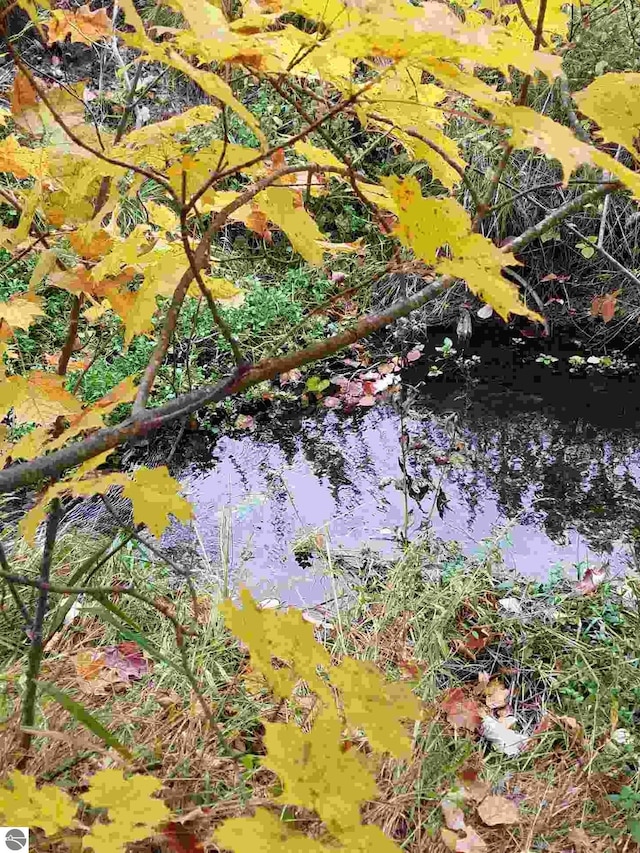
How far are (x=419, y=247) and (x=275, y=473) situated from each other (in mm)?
2088

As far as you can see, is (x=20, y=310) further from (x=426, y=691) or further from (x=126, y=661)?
(x=426, y=691)

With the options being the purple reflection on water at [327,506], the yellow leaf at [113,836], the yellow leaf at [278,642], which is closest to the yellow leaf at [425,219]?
the yellow leaf at [278,642]

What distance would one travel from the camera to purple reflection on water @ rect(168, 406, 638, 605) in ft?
7.09

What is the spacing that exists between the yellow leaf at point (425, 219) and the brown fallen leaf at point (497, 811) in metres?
1.17

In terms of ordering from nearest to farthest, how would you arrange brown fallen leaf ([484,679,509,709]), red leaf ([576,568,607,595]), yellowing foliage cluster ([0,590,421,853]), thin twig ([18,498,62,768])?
yellowing foliage cluster ([0,590,421,853])
thin twig ([18,498,62,768])
brown fallen leaf ([484,679,509,709])
red leaf ([576,568,607,595])

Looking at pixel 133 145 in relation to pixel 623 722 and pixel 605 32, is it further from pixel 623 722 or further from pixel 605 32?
pixel 605 32

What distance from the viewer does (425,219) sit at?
59cm

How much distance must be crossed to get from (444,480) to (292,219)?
1.93 metres

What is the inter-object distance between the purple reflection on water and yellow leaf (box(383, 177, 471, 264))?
5.38 feet

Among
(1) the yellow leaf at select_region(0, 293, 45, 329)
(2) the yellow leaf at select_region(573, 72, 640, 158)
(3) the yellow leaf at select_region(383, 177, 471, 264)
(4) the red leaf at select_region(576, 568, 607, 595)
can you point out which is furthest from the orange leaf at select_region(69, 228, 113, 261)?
(4) the red leaf at select_region(576, 568, 607, 595)

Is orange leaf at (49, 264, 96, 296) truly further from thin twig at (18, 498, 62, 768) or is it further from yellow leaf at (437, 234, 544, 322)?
yellow leaf at (437, 234, 544, 322)

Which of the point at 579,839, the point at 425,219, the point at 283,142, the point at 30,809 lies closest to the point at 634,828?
the point at 579,839

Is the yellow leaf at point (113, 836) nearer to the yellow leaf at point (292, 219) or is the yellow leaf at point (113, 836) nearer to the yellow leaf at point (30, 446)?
the yellow leaf at point (30, 446)

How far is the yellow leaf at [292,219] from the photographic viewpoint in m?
0.76
